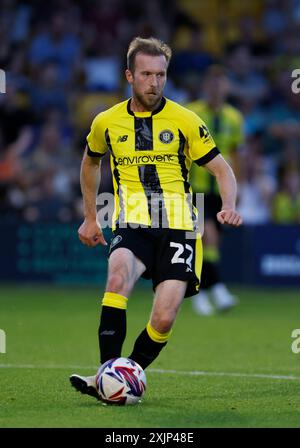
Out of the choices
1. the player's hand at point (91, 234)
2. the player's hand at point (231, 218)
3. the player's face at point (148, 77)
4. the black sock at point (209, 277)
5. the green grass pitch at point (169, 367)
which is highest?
the player's face at point (148, 77)

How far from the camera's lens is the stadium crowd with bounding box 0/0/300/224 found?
17125 mm

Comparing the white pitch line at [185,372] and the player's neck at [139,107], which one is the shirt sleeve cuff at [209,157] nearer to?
the player's neck at [139,107]

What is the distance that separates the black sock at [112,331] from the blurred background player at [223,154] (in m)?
6.34

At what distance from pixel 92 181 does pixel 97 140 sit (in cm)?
32

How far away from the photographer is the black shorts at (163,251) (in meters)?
6.91

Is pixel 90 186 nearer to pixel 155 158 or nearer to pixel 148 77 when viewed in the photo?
pixel 155 158

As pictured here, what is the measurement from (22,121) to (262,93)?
421 centimetres

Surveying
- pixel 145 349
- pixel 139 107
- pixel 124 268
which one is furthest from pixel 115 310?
pixel 139 107

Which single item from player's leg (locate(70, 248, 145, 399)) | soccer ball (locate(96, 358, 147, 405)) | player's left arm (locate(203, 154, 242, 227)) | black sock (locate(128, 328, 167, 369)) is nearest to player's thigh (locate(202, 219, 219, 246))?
player's left arm (locate(203, 154, 242, 227))

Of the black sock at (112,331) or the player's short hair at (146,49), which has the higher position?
the player's short hair at (146,49)

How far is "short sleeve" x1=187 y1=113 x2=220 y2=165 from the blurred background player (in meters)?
5.62

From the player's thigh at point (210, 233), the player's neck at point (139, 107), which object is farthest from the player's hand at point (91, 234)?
the player's thigh at point (210, 233)
